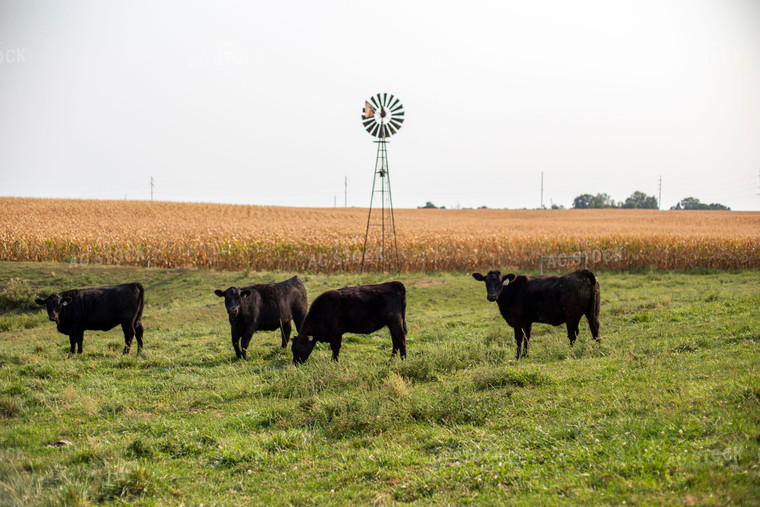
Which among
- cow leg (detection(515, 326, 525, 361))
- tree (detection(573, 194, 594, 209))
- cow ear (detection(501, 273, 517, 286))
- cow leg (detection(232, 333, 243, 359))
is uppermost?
tree (detection(573, 194, 594, 209))

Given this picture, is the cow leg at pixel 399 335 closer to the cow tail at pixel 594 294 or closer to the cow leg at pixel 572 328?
the cow leg at pixel 572 328

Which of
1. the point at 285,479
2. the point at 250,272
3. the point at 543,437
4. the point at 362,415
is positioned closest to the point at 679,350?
the point at 543,437

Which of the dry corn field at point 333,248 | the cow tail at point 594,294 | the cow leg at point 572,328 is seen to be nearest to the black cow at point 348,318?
the cow leg at point 572,328

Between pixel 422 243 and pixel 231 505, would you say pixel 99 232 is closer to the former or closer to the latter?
pixel 422 243

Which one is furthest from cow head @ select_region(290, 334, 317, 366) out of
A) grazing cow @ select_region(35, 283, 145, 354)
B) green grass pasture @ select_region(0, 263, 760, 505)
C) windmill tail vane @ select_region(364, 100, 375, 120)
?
windmill tail vane @ select_region(364, 100, 375, 120)

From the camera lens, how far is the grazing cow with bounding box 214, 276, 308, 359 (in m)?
13.2

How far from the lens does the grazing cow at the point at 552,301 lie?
12.2 m

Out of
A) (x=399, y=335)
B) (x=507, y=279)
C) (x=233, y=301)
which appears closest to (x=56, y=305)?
(x=233, y=301)

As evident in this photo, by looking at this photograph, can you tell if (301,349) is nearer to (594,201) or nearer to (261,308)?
(261,308)

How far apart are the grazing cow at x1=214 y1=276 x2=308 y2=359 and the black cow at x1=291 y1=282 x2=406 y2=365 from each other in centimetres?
162

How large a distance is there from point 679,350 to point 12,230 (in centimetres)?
3137

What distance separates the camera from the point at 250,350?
1378cm

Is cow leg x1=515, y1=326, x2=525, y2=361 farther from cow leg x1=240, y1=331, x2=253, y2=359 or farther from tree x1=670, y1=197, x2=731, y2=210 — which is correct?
tree x1=670, y1=197, x2=731, y2=210

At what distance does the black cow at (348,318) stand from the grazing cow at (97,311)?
15.8 ft
